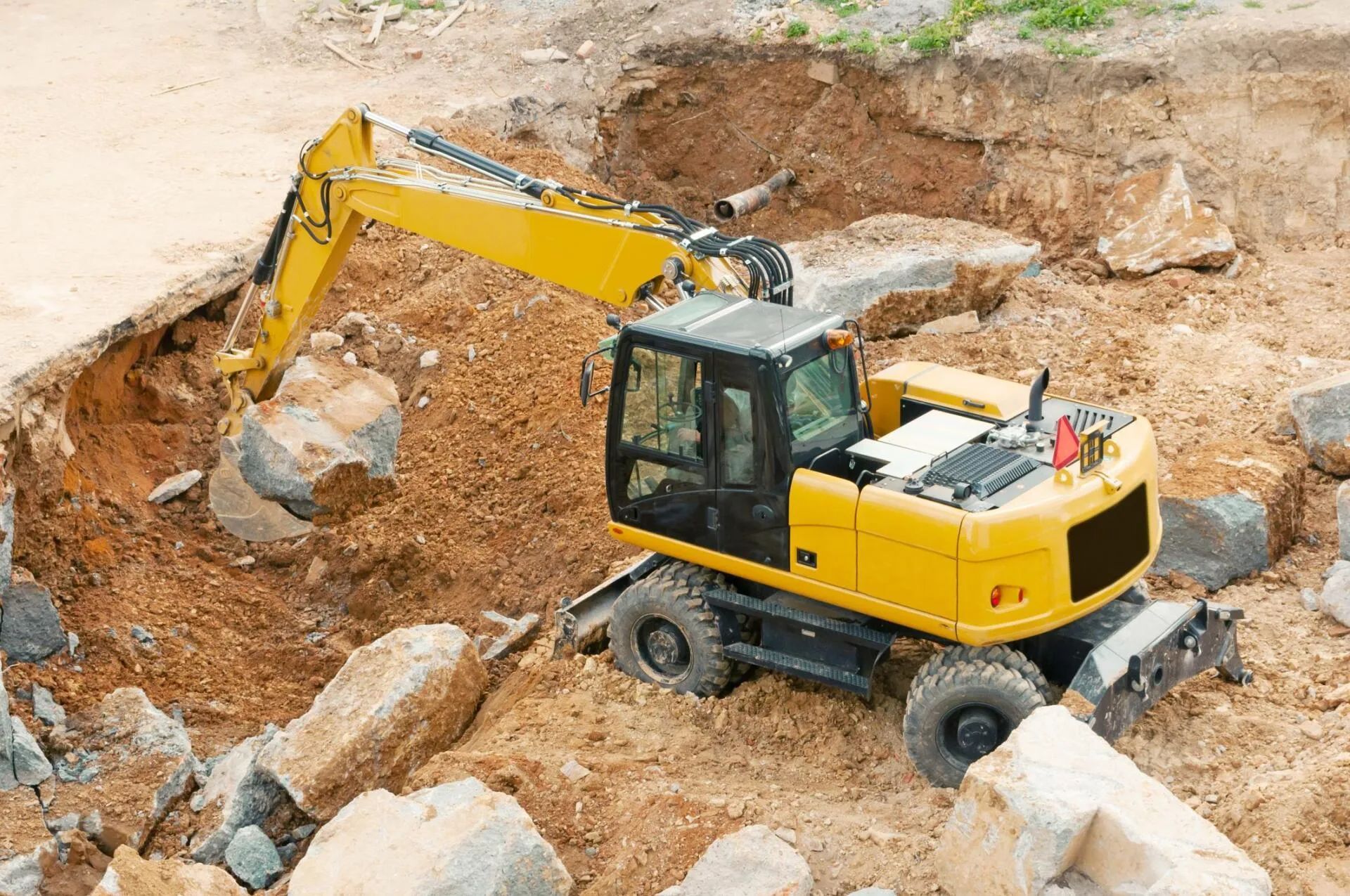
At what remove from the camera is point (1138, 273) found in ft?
44.9

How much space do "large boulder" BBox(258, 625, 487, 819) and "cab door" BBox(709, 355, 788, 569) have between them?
1.81m

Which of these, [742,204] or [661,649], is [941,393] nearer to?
[661,649]

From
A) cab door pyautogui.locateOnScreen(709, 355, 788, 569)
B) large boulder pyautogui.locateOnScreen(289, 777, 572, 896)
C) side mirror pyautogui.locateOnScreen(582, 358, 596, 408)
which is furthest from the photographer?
side mirror pyautogui.locateOnScreen(582, 358, 596, 408)

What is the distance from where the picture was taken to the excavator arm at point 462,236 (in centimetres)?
826

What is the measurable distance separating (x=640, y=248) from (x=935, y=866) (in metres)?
3.82

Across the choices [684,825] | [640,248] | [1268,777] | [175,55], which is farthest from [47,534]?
[175,55]

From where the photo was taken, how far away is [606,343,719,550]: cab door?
7.59m

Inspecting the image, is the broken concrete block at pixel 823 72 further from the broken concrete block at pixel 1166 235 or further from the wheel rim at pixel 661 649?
the wheel rim at pixel 661 649

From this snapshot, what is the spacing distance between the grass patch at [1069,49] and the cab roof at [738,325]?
8.46 meters

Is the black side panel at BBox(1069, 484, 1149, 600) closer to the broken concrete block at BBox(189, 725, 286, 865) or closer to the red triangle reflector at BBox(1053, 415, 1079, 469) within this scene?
the red triangle reflector at BBox(1053, 415, 1079, 469)

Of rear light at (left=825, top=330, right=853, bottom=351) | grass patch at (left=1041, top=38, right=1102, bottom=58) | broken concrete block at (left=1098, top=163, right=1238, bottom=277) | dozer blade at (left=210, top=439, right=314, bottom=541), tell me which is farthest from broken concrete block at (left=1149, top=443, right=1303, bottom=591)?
grass patch at (left=1041, top=38, right=1102, bottom=58)

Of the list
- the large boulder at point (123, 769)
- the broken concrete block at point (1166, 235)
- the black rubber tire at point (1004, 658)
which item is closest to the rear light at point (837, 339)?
the black rubber tire at point (1004, 658)

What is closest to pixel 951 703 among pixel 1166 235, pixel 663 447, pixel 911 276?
pixel 663 447

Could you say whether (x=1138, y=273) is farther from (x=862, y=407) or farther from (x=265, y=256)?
(x=265, y=256)
